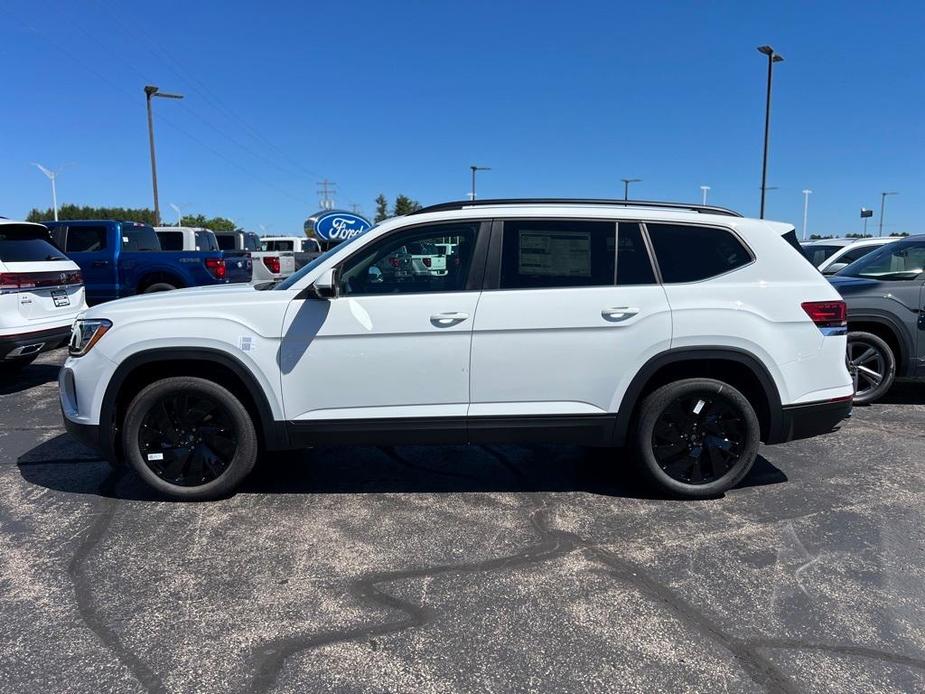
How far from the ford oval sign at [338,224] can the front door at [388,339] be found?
5.45 m

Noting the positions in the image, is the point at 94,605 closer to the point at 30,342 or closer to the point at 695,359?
the point at 695,359

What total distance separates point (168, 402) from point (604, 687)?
119 inches

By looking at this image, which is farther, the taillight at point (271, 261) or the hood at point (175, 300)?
the taillight at point (271, 261)

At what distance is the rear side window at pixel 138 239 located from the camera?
11.4 m

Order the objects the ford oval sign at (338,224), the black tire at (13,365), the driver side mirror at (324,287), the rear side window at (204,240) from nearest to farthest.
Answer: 1. the driver side mirror at (324,287)
2. the black tire at (13,365)
3. the ford oval sign at (338,224)
4. the rear side window at (204,240)

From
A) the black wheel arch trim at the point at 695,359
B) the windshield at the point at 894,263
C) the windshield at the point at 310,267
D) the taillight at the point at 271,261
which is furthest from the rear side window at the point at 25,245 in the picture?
the windshield at the point at 894,263

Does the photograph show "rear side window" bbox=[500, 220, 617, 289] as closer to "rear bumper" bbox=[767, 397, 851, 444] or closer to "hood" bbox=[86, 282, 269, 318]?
"rear bumper" bbox=[767, 397, 851, 444]

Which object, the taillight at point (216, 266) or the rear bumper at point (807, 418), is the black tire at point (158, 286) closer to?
the taillight at point (216, 266)

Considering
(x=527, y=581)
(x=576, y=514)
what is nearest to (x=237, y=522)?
(x=527, y=581)

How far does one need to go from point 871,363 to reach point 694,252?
12.4 feet

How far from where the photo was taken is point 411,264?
13.2 ft

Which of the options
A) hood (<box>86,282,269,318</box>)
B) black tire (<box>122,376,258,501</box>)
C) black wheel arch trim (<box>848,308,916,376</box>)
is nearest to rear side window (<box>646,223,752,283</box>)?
hood (<box>86,282,269,318</box>)

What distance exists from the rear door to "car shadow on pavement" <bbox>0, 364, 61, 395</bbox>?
247 inches

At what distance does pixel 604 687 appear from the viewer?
2.47 m
